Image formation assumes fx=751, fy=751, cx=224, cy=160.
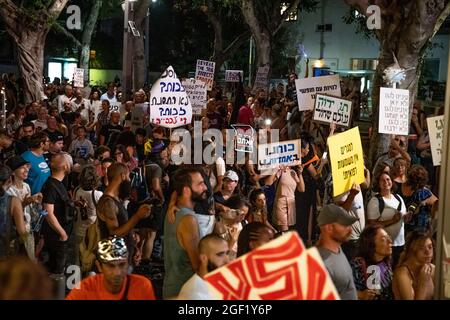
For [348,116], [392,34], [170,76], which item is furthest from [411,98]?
[170,76]

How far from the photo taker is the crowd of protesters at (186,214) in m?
5.50

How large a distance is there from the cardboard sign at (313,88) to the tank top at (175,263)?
6.60 m

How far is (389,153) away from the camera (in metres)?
11.6

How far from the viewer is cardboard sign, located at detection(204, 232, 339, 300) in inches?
130

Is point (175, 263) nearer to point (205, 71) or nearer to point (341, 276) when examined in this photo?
point (341, 276)

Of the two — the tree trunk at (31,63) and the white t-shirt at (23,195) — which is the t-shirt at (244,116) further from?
the white t-shirt at (23,195)

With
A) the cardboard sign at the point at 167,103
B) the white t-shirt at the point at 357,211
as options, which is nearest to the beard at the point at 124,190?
the white t-shirt at the point at 357,211

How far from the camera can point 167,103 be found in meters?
11.8

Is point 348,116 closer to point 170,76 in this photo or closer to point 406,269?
point 170,76

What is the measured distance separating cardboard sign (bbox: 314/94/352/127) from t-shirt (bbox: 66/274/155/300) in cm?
660

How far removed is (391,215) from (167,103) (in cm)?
497

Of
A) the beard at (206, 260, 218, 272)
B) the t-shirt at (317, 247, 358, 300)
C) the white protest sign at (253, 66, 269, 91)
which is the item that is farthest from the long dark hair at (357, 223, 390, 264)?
the white protest sign at (253, 66, 269, 91)

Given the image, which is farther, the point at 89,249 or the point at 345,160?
the point at 345,160

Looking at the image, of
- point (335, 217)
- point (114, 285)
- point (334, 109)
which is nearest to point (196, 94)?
point (334, 109)
